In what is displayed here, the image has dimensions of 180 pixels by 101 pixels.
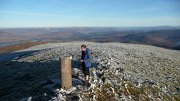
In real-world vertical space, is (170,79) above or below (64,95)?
below

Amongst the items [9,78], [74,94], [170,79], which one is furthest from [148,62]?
[74,94]

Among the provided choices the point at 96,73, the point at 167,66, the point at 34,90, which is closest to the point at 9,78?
the point at 34,90

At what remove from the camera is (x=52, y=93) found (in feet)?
45.2

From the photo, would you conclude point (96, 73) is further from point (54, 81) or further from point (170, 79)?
point (170, 79)

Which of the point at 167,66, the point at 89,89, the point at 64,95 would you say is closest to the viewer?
the point at 64,95

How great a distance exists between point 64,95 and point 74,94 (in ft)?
1.73

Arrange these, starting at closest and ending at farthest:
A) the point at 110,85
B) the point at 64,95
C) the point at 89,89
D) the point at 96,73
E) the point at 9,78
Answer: the point at 64,95 < the point at 89,89 < the point at 110,85 < the point at 96,73 < the point at 9,78

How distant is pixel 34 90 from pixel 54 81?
1349 millimetres

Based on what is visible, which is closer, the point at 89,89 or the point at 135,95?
the point at 89,89

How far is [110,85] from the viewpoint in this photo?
15.7 m

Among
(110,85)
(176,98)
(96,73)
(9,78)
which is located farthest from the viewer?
(9,78)

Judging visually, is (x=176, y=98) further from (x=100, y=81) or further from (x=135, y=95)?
(x=100, y=81)

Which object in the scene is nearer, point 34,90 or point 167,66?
point 34,90

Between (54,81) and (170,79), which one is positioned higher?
(54,81)
